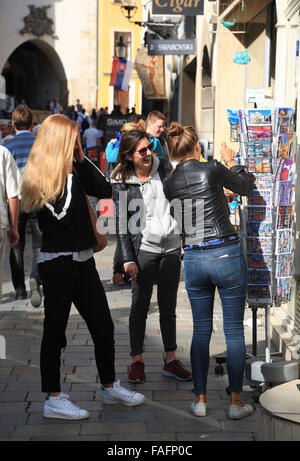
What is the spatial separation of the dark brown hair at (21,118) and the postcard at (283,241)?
3681mm

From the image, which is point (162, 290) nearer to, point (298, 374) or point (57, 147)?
point (298, 374)

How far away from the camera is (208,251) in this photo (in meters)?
4.38

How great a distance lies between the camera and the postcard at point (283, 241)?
15.7 ft

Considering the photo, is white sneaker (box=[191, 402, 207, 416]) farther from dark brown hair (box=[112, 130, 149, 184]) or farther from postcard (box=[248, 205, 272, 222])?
dark brown hair (box=[112, 130, 149, 184])

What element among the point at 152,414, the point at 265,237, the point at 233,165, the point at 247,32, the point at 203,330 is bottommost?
the point at 152,414

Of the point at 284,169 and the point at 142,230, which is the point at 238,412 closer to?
the point at 142,230

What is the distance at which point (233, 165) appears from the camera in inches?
183

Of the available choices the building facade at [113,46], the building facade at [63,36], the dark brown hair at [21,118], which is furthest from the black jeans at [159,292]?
the building facade at [113,46]

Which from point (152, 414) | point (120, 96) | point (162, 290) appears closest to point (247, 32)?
point (162, 290)

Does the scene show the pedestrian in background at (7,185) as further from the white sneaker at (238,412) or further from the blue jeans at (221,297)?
the white sneaker at (238,412)

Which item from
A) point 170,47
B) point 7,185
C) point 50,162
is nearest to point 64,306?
point 50,162

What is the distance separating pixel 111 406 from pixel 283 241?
58.5 inches
